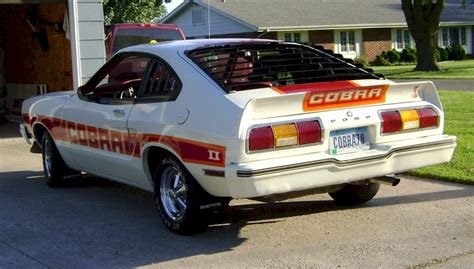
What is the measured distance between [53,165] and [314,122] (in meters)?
4.01

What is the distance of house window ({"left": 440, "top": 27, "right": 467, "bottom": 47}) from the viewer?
4653 cm

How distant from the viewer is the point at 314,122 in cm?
532

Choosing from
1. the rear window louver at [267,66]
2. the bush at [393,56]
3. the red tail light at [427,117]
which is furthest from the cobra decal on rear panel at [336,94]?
the bush at [393,56]

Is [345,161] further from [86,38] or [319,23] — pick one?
[319,23]

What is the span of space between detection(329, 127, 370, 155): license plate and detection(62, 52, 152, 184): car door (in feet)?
6.51

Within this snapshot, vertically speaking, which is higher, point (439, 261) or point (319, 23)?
point (319, 23)

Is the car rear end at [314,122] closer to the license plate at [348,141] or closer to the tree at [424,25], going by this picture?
the license plate at [348,141]

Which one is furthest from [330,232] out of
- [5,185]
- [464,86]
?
[464,86]

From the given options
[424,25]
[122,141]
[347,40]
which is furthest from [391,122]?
[347,40]

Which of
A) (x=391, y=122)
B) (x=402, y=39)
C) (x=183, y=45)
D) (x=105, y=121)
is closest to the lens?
(x=391, y=122)

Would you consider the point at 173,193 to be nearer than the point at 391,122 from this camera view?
No

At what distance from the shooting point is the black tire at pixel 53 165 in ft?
26.3

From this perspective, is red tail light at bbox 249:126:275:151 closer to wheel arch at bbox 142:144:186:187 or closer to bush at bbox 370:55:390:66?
wheel arch at bbox 142:144:186:187

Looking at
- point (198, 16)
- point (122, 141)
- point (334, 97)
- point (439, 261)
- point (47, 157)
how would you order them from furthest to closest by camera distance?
point (198, 16), point (47, 157), point (122, 141), point (334, 97), point (439, 261)
